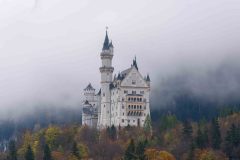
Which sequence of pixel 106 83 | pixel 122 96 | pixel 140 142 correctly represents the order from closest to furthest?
pixel 140 142 → pixel 122 96 → pixel 106 83

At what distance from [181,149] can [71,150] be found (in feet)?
59.2

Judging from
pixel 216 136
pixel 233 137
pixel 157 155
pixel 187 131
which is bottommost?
pixel 157 155

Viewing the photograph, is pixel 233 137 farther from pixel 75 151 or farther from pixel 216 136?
pixel 75 151

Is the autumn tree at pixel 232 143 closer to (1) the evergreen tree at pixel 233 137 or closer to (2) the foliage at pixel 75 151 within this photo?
(1) the evergreen tree at pixel 233 137

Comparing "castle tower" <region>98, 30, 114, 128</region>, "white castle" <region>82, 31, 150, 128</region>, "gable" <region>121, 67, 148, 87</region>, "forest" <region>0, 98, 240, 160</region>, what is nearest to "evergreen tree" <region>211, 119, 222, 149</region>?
"forest" <region>0, 98, 240, 160</region>

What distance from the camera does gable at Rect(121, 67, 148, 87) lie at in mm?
143375

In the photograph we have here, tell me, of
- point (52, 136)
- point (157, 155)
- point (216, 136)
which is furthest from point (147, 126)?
point (157, 155)

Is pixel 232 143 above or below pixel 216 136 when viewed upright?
below

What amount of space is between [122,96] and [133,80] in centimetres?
410

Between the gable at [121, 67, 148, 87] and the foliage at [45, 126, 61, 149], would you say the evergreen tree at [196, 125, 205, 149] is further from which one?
the gable at [121, 67, 148, 87]

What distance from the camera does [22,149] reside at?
12469 cm

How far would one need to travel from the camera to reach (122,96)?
142250 mm

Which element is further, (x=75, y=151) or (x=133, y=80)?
(x=133, y=80)

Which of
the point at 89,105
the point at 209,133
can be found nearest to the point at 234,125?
the point at 209,133
